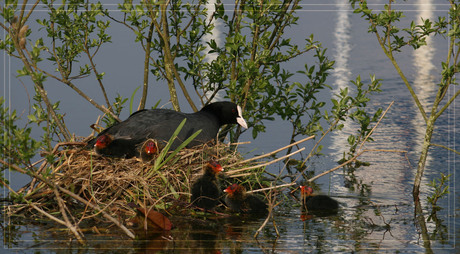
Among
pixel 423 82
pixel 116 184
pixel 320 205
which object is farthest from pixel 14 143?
pixel 423 82

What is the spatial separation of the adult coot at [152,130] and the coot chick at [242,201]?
83cm

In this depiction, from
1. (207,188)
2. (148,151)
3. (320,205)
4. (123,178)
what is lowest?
(320,205)

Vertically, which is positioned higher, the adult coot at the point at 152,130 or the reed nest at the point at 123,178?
the adult coot at the point at 152,130

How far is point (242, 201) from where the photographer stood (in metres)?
6.46

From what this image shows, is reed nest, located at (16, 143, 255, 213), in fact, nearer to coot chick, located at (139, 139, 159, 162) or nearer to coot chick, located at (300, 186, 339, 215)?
coot chick, located at (139, 139, 159, 162)

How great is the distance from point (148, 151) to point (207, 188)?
66 cm

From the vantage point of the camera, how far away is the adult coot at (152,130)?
6.66 m

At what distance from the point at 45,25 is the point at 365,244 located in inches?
181

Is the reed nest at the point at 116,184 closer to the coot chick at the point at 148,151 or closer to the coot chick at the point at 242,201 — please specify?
the coot chick at the point at 148,151

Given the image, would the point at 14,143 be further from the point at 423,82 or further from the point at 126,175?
the point at 423,82

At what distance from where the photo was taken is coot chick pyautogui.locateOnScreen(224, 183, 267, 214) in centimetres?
642

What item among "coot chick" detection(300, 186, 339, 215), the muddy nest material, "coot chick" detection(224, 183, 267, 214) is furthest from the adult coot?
"coot chick" detection(300, 186, 339, 215)

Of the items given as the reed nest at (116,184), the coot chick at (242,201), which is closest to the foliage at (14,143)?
the reed nest at (116,184)

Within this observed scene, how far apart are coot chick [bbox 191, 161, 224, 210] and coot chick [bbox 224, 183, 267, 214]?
4.9 inches
